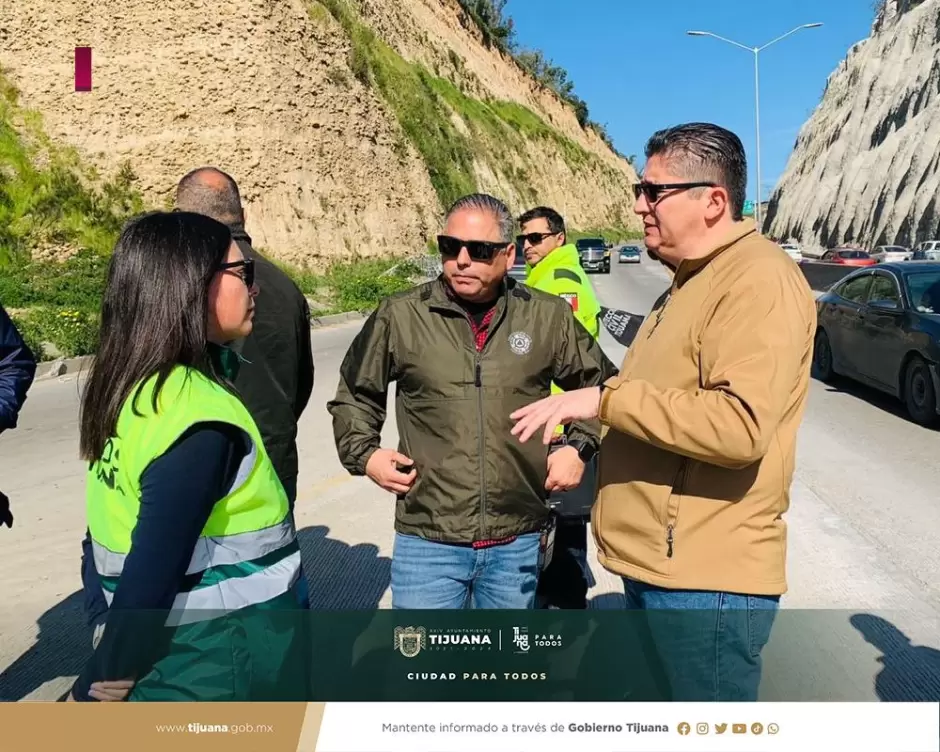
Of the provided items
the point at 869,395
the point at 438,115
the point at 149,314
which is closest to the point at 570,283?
the point at 149,314

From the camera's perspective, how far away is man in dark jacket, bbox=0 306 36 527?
3184mm

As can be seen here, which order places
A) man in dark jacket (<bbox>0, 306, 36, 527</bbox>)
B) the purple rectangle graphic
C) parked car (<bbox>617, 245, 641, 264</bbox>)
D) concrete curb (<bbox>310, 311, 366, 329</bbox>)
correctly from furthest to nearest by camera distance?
parked car (<bbox>617, 245, 641, 264</bbox>) < the purple rectangle graphic < concrete curb (<bbox>310, 311, 366, 329</bbox>) < man in dark jacket (<bbox>0, 306, 36, 527</bbox>)

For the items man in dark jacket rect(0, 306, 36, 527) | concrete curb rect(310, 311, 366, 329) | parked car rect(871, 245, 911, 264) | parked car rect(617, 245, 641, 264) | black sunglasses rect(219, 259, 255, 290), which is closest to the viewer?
black sunglasses rect(219, 259, 255, 290)

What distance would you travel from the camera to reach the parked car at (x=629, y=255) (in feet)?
157

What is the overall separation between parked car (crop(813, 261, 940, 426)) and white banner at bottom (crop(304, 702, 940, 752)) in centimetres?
794

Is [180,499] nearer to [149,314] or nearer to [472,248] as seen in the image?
[149,314]

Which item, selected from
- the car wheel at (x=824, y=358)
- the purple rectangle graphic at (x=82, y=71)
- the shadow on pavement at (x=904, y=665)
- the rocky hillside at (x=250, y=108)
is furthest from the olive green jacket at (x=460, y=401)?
the purple rectangle graphic at (x=82, y=71)

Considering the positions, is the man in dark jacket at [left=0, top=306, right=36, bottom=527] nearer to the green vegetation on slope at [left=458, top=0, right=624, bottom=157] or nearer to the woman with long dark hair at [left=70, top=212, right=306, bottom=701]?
the woman with long dark hair at [left=70, top=212, right=306, bottom=701]

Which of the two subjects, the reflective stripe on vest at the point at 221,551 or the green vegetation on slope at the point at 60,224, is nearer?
the reflective stripe on vest at the point at 221,551

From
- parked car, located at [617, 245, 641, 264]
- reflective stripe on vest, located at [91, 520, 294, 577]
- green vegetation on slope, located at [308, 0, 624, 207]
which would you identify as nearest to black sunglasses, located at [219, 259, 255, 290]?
reflective stripe on vest, located at [91, 520, 294, 577]

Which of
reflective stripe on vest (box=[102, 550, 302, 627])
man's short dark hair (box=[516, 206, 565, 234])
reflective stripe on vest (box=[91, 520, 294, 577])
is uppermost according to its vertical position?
man's short dark hair (box=[516, 206, 565, 234])

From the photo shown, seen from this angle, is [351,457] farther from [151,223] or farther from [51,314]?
[51,314]

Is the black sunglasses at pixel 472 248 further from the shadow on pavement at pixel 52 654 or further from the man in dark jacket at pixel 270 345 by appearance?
the shadow on pavement at pixel 52 654

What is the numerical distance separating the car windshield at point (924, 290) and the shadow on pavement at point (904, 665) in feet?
20.6
